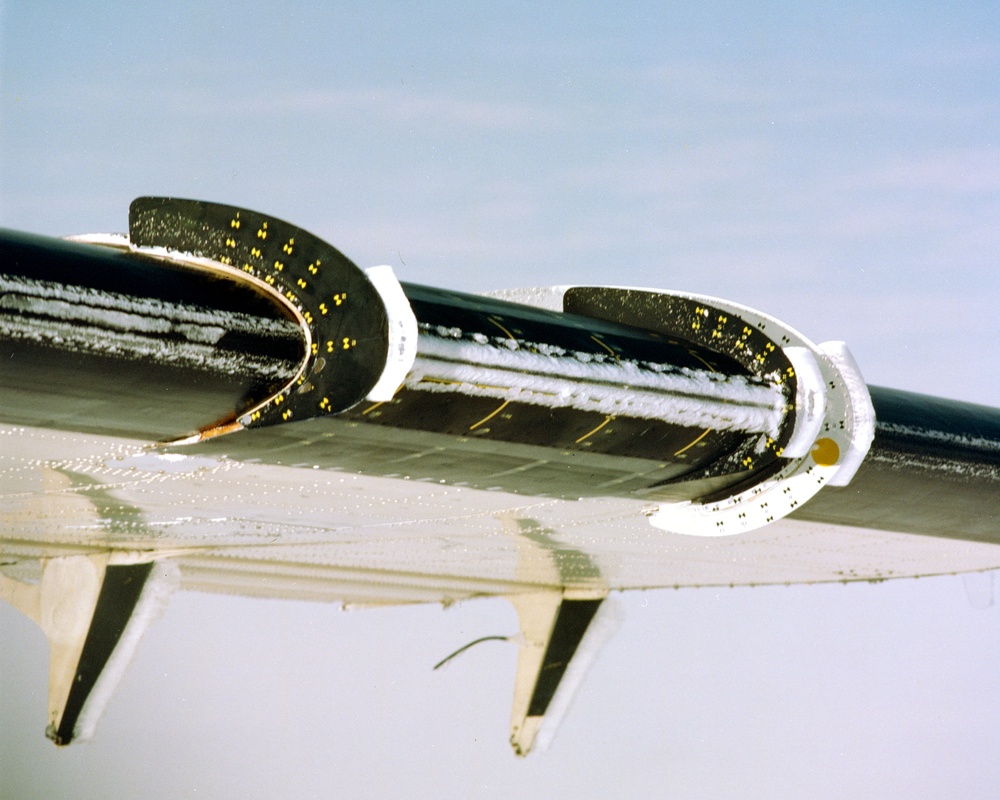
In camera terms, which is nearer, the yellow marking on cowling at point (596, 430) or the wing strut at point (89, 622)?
the yellow marking on cowling at point (596, 430)

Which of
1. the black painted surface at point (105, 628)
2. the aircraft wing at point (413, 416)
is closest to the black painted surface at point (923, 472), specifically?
the aircraft wing at point (413, 416)

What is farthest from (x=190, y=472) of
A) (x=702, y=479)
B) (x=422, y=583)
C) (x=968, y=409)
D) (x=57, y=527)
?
(x=422, y=583)

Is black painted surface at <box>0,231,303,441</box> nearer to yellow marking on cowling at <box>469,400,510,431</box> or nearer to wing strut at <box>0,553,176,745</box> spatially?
yellow marking on cowling at <box>469,400,510,431</box>

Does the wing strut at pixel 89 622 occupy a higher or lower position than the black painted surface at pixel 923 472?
lower

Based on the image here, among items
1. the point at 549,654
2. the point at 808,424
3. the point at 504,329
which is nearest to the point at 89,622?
the point at 549,654

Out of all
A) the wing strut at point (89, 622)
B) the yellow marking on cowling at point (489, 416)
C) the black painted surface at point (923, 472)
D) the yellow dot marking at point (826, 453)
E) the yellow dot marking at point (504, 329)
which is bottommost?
the wing strut at point (89, 622)

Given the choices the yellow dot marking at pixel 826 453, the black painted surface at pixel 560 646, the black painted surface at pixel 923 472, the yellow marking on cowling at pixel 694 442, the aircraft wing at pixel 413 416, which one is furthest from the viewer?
the black painted surface at pixel 560 646

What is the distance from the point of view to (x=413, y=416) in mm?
3275

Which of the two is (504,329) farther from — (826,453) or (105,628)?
(105,628)

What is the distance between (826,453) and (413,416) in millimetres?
1662

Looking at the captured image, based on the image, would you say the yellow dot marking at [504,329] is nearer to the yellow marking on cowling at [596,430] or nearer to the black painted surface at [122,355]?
the yellow marking on cowling at [596,430]

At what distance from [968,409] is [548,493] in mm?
1986

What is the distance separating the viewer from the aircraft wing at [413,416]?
2.95 metres

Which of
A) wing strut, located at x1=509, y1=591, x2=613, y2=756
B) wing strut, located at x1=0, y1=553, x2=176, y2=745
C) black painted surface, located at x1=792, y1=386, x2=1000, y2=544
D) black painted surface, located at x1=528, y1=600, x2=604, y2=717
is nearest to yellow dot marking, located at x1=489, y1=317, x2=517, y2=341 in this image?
black painted surface, located at x1=792, y1=386, x2=1000, y2=544
